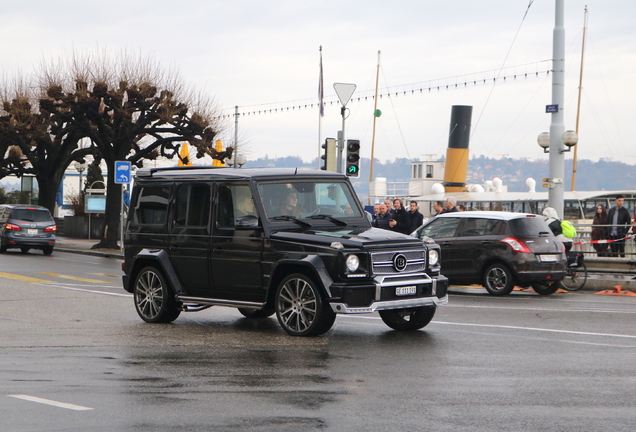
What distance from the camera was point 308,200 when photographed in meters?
12.0

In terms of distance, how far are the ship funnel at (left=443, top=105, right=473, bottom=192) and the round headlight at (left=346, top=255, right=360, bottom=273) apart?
51150mm

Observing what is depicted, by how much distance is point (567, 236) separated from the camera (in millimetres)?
20344

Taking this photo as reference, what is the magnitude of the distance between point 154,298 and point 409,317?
3431 mm

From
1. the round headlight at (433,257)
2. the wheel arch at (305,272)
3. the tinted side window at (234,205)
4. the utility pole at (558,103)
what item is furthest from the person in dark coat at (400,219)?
the wheel arch at (305,272)

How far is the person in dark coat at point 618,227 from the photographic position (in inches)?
909

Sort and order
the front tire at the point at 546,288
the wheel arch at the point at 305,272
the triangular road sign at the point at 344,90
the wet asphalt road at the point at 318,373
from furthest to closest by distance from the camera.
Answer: the triangular road sign at the point at 344,90, the front tire at the point at 546,288, the wheel arch at the point at 305,272, the wet asphalt road at the point at 318,373

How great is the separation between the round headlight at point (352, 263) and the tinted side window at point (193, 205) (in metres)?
2.37

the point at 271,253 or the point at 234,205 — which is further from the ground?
the point at 234,205

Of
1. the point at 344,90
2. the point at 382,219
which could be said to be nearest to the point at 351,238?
the point at 382,219

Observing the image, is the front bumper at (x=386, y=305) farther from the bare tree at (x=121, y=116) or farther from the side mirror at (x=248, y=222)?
the bare tree at (x=121, y=116)

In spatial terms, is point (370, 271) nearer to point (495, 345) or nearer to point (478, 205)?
point (495, 345)

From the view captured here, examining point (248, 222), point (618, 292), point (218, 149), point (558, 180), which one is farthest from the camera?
point (218, 149)

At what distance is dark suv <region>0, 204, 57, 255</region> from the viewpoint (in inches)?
1337

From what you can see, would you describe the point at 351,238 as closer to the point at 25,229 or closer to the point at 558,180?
the point at 558,180
